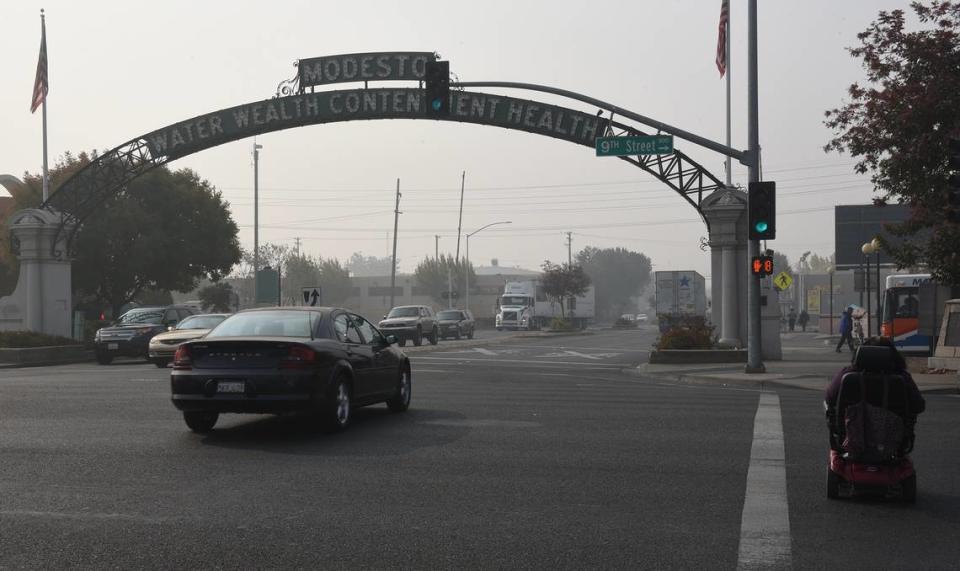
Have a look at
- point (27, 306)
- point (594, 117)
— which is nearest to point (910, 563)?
point (594, 117)

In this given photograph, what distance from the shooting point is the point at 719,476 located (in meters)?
9.77

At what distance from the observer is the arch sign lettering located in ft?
116

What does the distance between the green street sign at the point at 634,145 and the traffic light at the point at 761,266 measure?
625 centimetres

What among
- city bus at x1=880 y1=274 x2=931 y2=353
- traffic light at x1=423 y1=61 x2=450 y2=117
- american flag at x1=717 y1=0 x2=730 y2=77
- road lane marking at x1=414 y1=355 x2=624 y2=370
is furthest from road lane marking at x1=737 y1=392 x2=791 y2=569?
city bus at x1=880 y1=274 x2=931 y2=353

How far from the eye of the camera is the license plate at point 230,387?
12172 millimetres

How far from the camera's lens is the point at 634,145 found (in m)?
30.9

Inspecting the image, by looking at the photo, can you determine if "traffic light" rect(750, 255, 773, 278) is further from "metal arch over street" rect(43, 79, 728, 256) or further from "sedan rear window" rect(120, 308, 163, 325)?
"sedan rear window" rect(120, 308, 163, 325)

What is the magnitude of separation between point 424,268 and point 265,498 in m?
119

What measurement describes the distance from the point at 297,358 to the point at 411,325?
34054 mm

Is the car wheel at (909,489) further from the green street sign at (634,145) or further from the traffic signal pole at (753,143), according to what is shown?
the green street sign at (634,145)

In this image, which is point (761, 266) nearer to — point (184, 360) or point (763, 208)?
point (763, 208)

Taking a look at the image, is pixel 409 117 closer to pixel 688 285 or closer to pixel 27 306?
pixel 27 306

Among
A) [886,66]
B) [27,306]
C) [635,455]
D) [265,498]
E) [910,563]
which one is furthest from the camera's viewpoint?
[27,306]

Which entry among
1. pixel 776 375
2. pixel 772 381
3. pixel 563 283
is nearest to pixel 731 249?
pixel 776 375
